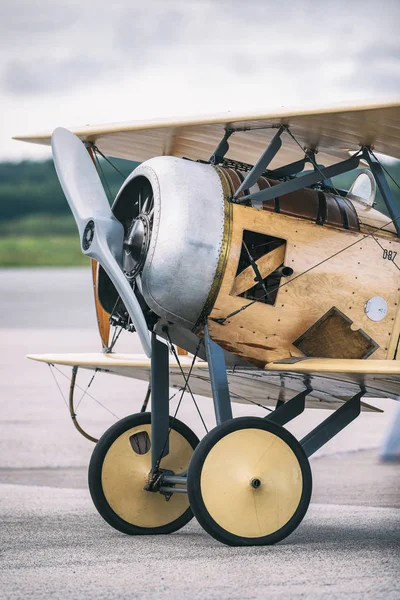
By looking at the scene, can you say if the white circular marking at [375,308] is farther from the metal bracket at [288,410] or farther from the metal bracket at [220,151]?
the metal bracket at [220,151]

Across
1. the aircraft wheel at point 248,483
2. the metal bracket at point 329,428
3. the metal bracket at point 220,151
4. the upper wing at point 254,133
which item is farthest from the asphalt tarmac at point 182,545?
the upper wing at point 254,133

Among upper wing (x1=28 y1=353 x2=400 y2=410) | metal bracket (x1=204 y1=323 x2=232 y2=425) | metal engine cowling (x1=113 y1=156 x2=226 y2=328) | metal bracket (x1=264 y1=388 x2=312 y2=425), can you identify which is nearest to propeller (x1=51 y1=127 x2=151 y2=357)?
metal engine cowling (x1=113 y1=156 x2=226 y2=328)

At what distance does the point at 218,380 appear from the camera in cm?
746

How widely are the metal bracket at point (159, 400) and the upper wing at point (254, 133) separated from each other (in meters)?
1.59

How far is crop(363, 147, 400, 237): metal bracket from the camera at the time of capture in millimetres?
7980

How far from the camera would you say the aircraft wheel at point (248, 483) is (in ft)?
23.1

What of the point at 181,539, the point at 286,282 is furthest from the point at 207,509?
the point at 286,282

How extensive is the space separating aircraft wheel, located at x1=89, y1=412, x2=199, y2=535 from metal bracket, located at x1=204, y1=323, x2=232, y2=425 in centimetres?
138

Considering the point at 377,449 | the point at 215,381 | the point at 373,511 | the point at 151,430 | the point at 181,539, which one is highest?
the point at 215,381

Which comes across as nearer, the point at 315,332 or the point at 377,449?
the point at 315,332

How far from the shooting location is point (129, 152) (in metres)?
9.76

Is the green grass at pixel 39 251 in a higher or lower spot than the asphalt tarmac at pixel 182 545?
lower

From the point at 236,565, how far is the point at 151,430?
2216mm

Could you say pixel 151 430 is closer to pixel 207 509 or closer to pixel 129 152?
pixel 207 509
